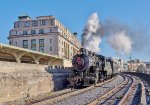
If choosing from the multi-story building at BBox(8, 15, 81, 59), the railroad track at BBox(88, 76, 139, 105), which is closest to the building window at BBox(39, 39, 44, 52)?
the multi-story building at BBox(8, 15, 81, 59)

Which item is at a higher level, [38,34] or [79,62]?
[38,34]

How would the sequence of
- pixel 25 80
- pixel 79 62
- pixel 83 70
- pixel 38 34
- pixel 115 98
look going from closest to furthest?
pixel 115 98
pixel 25 80
pixel 83 70
pixel 79 62
pixel 38 34

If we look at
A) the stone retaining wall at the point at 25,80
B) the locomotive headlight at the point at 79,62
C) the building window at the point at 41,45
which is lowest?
the stone retaining wall at the point at 25,80

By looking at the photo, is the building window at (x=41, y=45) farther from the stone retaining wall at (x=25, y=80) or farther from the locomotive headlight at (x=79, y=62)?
the locomotive headlight at (x=79, y=62)

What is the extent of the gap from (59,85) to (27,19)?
62138mm

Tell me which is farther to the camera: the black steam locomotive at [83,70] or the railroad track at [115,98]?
the black steam locomotive at [83,70]

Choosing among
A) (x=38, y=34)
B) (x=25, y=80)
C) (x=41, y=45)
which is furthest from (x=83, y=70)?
(x=38, y=34)

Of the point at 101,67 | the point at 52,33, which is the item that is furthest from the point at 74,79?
the point at 52,33

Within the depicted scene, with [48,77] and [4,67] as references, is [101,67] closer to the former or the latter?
[48,77]

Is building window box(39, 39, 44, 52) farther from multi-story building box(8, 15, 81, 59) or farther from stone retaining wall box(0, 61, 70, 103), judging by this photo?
stone retaining wall box(0, 61, 70, 103)

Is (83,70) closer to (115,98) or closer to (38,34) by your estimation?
(115,98)

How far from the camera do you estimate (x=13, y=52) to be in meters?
32.8

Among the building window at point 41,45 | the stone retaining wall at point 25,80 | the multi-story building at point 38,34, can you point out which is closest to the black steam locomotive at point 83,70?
the stone retaining wall at point 25,80

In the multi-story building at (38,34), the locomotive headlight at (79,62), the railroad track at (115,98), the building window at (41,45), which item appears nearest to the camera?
the railroad track at (115,98)
